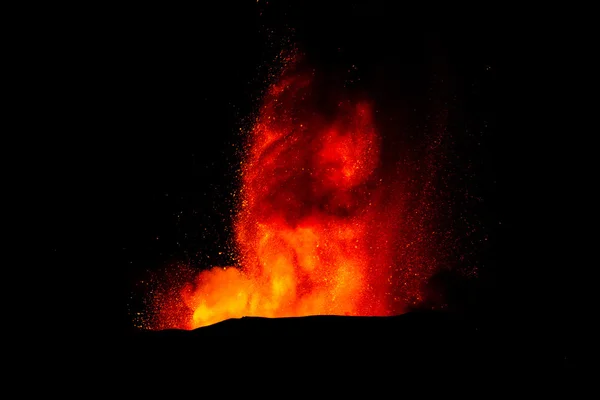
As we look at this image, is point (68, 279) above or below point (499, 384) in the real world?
above

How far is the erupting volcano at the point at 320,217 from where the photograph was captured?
447 inches

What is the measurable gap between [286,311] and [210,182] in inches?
342

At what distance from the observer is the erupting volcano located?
11.4m

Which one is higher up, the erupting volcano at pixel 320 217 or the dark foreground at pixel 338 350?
the erupting volcano at pixel 320 217

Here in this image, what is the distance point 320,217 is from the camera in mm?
11797

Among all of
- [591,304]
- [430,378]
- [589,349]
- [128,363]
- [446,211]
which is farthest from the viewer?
[446,211]

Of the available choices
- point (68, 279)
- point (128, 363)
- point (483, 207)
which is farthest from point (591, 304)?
point (68, 279)

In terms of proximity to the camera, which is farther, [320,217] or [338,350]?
[320,217]

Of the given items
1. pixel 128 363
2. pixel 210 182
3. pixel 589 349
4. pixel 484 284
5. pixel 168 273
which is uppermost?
pixel 210 182

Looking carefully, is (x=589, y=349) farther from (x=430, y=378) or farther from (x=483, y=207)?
(x=430, y=378)

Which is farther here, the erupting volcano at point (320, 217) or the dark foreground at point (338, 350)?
the erupting volcano at point (320, 217)

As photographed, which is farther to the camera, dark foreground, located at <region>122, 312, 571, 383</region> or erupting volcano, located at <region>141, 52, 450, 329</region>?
erupting volcano, located at <region>141, 52, 450, 329</region>

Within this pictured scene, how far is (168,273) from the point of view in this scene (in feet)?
57.0

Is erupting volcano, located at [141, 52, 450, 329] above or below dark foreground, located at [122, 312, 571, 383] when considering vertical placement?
above
